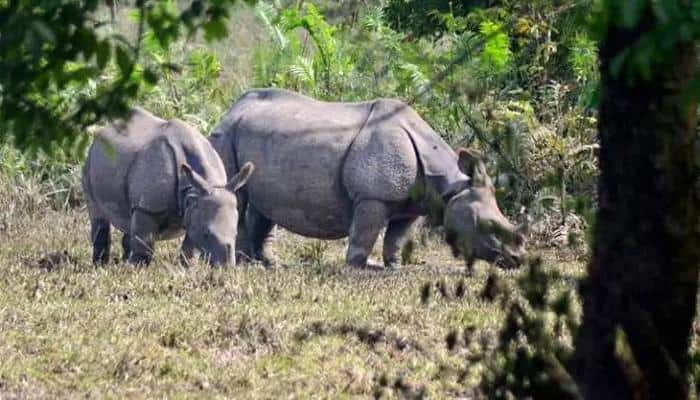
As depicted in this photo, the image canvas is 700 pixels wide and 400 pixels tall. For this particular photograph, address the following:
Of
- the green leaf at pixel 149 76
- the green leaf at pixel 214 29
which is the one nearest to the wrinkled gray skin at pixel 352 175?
the green leaf at pixel 149 76

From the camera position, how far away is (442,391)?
823 cm

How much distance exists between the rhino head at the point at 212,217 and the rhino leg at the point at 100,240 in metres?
0.88

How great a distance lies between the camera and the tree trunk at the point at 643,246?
5234 mm

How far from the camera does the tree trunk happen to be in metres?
5.23

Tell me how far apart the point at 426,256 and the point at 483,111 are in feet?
6.50

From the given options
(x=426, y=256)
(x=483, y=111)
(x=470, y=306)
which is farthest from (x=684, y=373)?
(x=483, y=111)

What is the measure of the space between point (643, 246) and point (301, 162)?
774cm

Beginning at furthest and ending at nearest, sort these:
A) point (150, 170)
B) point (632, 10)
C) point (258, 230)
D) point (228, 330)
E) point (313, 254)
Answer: point (313, 254), point (258, 230), point (150, 170), point (228, 330), point (632, 10)

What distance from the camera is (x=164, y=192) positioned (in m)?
12.6

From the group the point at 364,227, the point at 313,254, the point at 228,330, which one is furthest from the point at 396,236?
the point at 228,330

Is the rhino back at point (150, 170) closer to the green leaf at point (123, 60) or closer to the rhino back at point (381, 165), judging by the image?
Answer: the rhino back at point (381, 165)

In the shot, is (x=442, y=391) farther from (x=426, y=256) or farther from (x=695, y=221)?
(x=426, y=256)

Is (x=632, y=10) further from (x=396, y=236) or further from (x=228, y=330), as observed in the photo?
(x=396, y=236)

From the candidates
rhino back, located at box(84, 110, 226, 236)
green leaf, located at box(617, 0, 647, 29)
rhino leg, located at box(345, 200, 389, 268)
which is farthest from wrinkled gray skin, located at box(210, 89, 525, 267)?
green leaf, located at box(617, 0, 647, 29)
